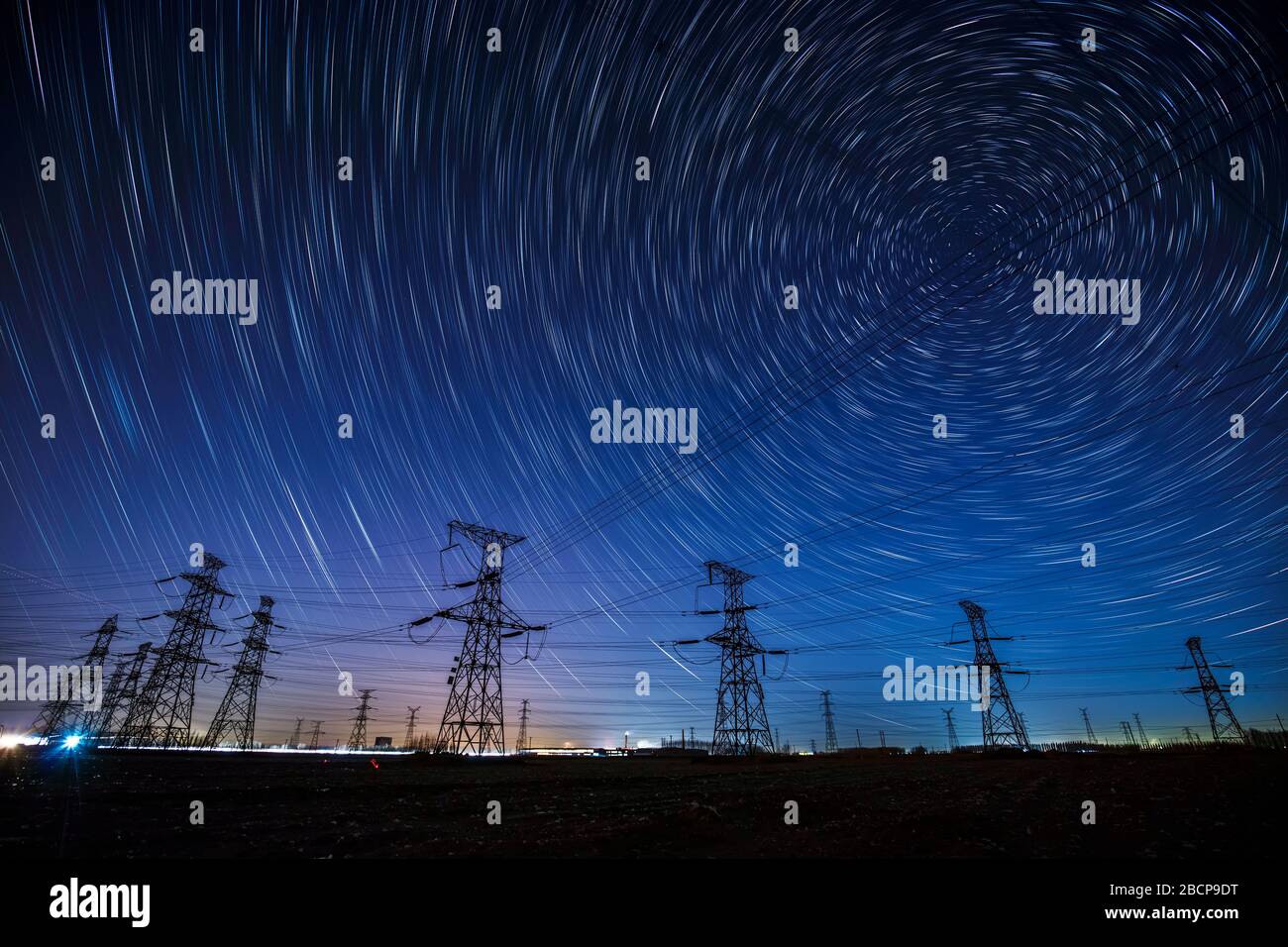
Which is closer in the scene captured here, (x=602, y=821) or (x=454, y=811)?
(x=602, y=821)

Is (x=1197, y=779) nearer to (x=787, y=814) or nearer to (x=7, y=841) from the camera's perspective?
(x=787, y=814)

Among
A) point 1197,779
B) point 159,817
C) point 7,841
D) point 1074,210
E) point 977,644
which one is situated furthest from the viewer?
point 977,644

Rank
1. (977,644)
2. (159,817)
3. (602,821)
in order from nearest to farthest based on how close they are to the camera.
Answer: (602,821)
(159,817)
(977,644)

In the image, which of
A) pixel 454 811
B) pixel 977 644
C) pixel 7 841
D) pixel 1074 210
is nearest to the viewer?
pixel 7 841
